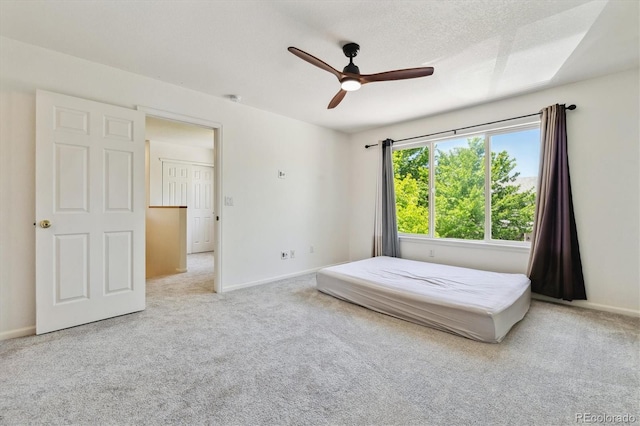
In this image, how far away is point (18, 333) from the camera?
233 centimetres

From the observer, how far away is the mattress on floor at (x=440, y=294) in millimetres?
2250

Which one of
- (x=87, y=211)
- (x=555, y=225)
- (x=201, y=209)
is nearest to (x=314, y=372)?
(x=87, y=211)

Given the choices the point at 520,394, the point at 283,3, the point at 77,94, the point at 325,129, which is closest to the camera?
the point at 520,394

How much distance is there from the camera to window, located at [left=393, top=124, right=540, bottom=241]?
3533 millimetres

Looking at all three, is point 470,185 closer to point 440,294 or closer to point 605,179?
point 605,179

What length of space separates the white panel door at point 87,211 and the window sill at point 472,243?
3714 millimetres

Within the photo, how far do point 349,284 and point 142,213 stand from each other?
7.72ft

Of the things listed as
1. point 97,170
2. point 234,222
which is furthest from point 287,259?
point 97,170

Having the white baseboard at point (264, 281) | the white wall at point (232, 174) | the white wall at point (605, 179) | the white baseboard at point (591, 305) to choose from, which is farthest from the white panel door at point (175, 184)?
the white baseboard at point (591, 305)

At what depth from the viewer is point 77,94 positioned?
8.50ft

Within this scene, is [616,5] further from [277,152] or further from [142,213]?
[142,213]

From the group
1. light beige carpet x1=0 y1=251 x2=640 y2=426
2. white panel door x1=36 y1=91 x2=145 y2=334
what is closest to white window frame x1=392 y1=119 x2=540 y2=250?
light beige carpet x1=0 y1=251 x2=640 y2=426

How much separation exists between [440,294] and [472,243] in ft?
5.43

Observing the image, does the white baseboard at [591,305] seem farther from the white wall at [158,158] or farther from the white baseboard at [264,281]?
the white wall at [158,158]
